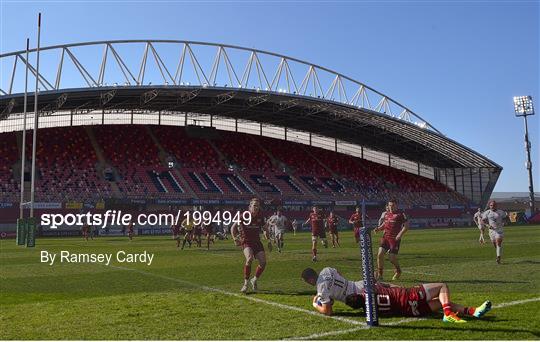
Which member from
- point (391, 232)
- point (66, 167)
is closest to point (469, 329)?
point (391, 232)

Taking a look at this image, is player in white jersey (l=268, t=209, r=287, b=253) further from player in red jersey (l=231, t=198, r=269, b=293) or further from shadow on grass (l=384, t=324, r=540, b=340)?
shadow on grass (l=384, t=324, r=540, b=340)

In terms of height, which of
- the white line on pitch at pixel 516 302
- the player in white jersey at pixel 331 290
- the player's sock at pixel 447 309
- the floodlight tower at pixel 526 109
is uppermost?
the floodlight tower at pixel 526 109

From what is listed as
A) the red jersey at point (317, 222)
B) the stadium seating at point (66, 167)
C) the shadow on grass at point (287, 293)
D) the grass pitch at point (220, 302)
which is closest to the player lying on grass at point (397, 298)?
the grass pitch at point (220, 302)

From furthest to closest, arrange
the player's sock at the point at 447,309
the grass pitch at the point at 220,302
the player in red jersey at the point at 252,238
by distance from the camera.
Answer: the player in red jersey at the point at 252,238, the player's sock at the point at 447,309, the grass pitch at the point at 220,302

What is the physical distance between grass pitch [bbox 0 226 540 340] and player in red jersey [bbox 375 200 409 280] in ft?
2.63

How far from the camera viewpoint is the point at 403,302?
293 inches

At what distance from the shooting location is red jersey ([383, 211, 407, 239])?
12.5 metres

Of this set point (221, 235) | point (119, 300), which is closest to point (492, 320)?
point (119, 300)

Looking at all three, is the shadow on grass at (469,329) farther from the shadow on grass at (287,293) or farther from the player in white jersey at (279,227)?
the player in white jersey at (279,227)

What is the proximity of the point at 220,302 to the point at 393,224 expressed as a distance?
5.34m

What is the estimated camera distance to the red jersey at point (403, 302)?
7410mm

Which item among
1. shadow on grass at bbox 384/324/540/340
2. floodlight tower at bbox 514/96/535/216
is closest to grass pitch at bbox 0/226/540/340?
shadow on grass at bbox 384/324/540/340

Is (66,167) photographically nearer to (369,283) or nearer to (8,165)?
(8,165)

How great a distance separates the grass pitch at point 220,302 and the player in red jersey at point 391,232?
801 millimetres
